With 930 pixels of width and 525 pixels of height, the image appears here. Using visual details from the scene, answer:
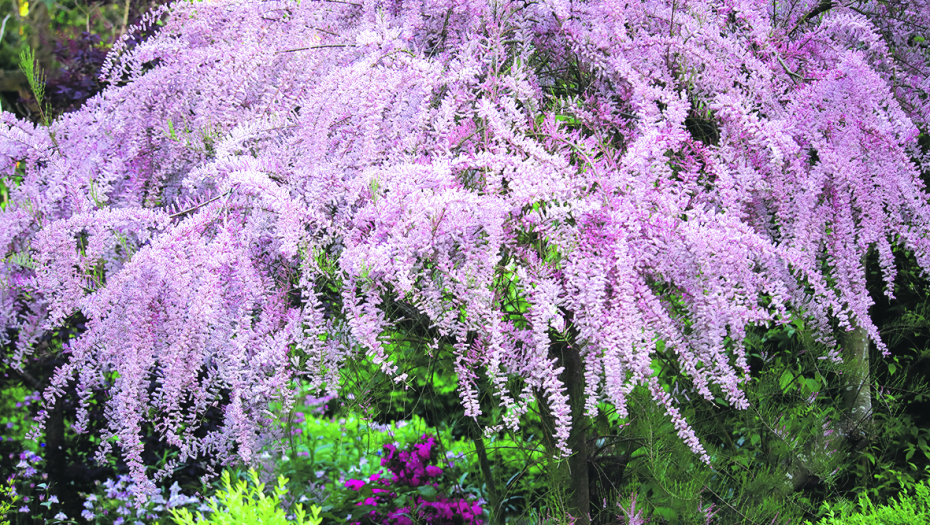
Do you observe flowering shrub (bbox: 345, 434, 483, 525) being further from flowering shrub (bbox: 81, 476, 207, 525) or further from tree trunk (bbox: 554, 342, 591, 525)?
flowering shrub (bbox: 81, 476, 207, 525)

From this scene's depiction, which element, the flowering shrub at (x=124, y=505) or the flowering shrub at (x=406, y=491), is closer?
the flowering shrub at (x=406, y=491)

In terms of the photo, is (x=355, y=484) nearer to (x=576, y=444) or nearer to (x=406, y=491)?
(x=406, y=491)

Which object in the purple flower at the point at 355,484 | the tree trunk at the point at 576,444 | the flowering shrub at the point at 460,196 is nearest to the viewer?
the flowering shrub at the point at 460,196

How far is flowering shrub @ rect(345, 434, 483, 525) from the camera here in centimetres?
378

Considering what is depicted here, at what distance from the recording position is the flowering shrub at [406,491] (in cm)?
378

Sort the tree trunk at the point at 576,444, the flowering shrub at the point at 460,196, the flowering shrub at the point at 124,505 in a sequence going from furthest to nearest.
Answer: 1. the flowering shrub at the point at 124,505
2. the tree trunk at the point at 576,444
3. the flowering shrub at the point at 460,196

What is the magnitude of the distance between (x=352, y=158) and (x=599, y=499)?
6.84 feet

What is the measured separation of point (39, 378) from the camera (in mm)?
4871

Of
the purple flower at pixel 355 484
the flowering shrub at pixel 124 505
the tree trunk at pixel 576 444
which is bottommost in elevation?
the flowering shrub at pixel 124 505

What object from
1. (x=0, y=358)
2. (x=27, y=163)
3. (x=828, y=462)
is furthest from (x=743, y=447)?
(x=0, y=358)

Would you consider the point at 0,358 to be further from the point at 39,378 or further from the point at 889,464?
the point at 889,464

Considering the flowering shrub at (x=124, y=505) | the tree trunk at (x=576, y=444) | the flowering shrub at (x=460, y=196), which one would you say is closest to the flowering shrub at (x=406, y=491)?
the tree trunk at (x=576, y=444)

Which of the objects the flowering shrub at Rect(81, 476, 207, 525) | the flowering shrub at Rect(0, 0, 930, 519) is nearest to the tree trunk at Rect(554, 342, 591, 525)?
the flowering shrub at Rect(0, 0, 930, 519)

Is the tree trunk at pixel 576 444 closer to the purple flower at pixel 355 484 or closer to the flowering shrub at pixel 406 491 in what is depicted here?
the flowering shrub at pixel 406 491
